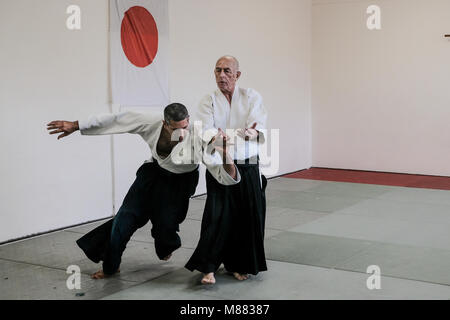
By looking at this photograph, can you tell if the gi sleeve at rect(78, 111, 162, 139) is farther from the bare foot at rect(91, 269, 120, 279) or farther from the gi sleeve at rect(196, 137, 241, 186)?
the bare foot at rect(91, 269, 120, 279)

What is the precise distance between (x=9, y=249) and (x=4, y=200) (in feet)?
1.28

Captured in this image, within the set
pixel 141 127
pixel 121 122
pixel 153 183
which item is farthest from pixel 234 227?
pixel 121 122

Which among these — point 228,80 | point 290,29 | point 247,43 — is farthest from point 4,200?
point 290,29

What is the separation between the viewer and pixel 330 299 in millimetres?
3330

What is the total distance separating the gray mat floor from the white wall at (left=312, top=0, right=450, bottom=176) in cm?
237

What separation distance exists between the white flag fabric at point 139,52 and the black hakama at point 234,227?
2248mm

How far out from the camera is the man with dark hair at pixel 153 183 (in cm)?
363

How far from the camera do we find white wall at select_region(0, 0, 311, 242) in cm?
464

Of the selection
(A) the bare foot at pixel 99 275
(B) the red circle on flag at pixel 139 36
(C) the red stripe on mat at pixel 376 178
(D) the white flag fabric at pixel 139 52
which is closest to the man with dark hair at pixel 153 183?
(A) the bare foot at pixel 99 275

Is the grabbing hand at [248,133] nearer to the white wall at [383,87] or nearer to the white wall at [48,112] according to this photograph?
the white wall at [48,112]

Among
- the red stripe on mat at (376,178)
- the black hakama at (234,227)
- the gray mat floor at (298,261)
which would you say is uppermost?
the black hakama at (234,227)

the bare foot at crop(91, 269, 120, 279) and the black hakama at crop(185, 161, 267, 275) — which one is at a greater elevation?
the black hakama at crop(185, 161, 267, 275)

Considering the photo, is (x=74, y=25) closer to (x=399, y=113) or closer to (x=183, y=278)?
(x=183, y=278)

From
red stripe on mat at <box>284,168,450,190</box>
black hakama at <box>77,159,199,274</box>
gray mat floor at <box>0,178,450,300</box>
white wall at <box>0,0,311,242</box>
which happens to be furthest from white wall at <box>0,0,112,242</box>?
red stripe on mat at <box>284,168,450,190</box>
